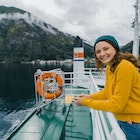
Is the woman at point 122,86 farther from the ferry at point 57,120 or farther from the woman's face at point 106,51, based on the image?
the ferry at point 57,120

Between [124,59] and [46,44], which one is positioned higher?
[46,44]

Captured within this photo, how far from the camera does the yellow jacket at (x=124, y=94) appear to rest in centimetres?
114

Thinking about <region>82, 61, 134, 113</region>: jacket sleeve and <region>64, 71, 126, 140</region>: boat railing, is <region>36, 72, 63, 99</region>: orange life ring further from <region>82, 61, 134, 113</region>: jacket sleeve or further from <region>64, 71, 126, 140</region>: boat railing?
<region>82, 61, 134, 113</region>: jacket sleeve

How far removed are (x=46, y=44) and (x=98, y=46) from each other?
139 meters

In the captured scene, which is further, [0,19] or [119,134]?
[0,19]

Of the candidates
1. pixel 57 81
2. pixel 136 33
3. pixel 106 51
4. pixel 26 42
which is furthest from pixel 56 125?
pixel 26 42

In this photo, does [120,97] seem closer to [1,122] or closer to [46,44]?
[1,122]

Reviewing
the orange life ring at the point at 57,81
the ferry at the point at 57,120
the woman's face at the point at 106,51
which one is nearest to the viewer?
the woman's face at the point at 106,51

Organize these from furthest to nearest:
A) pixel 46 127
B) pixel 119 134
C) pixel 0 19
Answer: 1. pixel 0 19
2. pixel 46 127
3. pixel 119 134

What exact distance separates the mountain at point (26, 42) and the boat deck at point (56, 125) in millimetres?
95018

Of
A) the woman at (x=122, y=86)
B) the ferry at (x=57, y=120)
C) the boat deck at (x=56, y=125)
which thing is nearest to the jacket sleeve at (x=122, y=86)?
the woman at (x=122, y=86)

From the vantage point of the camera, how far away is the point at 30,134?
3480mm

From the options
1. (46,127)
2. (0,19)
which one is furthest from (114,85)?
(0,19)

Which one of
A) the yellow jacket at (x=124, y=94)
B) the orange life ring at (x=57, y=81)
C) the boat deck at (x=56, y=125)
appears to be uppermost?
the yellow jacket at (x=124, y=94)
